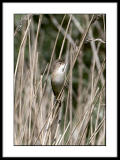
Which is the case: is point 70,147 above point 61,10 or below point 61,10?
below

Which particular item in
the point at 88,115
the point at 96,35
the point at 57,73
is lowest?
the point at 88,115

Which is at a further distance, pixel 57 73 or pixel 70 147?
pixel 57 73

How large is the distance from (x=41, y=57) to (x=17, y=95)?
4.65 feet

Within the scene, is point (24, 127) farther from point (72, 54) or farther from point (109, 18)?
point (109, 18)

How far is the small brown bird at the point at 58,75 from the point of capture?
1.90m

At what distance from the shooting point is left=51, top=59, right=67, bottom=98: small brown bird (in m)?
1.90

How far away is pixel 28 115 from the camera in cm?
177

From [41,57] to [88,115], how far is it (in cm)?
162

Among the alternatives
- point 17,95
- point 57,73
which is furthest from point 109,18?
point 17,95

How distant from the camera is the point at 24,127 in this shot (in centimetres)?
175

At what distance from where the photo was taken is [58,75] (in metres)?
1.93

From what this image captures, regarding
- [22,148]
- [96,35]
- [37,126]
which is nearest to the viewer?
[22,148]

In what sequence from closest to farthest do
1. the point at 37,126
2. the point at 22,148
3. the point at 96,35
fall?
1. the point at 22,148
2. the point at 37,126
3. the point at 96,35

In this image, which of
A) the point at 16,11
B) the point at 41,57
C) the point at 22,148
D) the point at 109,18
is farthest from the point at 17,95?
the point at 41,57
